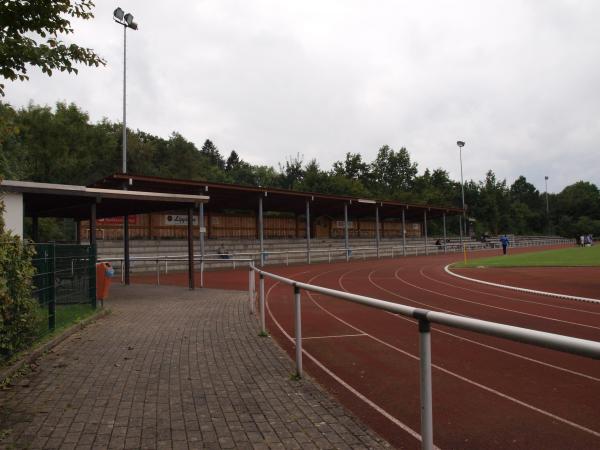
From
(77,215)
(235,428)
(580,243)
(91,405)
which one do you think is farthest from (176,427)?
(580,243)

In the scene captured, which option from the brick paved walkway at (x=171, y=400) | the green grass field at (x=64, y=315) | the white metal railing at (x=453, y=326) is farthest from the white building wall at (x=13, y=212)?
the white metal railing at (x=453, y=326)

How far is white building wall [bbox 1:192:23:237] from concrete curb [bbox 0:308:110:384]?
2.41 m

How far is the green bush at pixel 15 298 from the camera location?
5301 millimetres

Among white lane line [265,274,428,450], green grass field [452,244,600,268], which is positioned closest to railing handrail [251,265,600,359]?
white lane line [265,274,428,450]

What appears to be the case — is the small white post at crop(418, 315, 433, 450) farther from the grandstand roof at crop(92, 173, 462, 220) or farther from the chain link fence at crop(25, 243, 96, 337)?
the grandstand roof at crop(92, 173, 462, 220)

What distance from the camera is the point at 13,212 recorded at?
984cm

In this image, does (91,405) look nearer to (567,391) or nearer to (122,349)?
(122,349)

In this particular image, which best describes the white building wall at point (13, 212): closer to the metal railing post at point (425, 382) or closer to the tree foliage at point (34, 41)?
the tree foliage at point (34, 41)

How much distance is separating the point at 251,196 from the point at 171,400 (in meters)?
24.5

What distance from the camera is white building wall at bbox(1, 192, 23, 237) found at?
31.6 ft

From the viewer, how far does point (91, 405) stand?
14.4 ft

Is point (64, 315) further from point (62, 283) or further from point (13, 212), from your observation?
point (13, 212)

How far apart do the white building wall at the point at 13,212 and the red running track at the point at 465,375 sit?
550 centimetres

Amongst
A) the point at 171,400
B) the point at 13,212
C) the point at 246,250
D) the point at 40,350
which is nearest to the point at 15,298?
the point at 40,350
